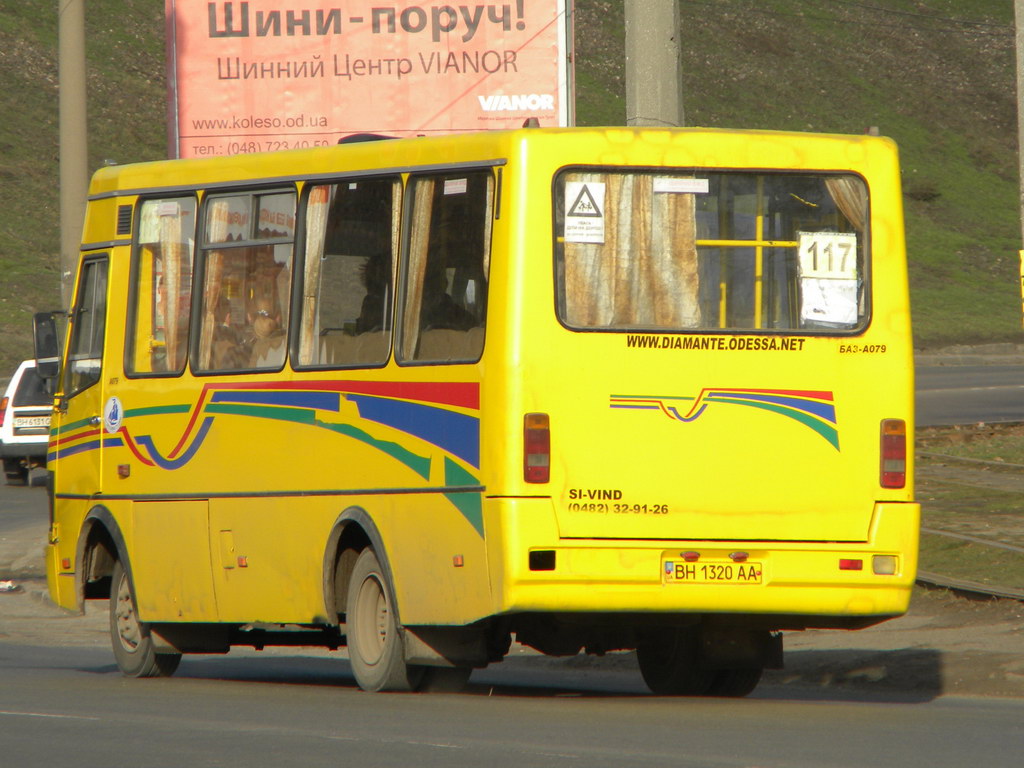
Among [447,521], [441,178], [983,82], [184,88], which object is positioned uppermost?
[983,82]

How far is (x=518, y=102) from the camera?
20203 mm

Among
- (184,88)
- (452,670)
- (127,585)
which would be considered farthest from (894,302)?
(184,88)

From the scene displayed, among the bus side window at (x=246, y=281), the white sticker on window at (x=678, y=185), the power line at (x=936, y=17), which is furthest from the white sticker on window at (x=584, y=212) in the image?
the power line at (x=936, y=17)

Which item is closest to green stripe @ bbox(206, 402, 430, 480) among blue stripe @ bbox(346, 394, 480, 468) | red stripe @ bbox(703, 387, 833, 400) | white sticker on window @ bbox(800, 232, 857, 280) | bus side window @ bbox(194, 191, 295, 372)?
blue stripe @ bbox(346, 394, 480, 468)

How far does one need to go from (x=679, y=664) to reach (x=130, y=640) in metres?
3.49

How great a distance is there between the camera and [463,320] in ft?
32.6

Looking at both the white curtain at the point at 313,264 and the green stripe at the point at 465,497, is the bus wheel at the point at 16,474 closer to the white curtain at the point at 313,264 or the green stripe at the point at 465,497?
the white curtain at the point at 313,264

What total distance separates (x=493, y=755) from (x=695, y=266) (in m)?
→ 2.99

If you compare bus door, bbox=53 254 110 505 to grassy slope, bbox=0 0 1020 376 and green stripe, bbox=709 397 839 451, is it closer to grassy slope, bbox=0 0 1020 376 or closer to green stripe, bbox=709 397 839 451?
green stripe, bbox=709 397 839 451

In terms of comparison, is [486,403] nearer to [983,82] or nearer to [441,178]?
[441,178]

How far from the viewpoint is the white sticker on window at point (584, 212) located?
32.0 ft

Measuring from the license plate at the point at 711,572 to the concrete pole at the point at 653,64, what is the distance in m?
4.28

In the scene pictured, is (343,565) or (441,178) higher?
(441,178)

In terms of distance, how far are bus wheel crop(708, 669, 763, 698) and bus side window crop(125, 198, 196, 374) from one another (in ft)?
11.7
